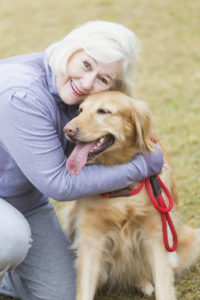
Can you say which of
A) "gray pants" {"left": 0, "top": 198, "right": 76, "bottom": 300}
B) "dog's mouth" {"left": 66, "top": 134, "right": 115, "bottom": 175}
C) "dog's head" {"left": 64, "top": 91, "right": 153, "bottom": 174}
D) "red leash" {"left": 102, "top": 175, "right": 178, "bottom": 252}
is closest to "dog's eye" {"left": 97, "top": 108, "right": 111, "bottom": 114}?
"dog's head" {"left": 64, "top": 91, "right": 153, "bottom": 174}

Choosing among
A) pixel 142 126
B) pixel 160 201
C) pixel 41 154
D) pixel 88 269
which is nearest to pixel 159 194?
pixel 160 201

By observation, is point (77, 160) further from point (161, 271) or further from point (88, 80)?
point (161, 271)

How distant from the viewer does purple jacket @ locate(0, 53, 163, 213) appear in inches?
99.7

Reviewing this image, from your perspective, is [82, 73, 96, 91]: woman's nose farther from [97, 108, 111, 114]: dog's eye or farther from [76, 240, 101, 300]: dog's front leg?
[76, 240, 101, 300]: dog's front leg

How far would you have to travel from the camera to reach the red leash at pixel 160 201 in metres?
2.76

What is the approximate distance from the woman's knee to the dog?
16.0 inches

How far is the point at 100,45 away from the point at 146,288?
1.65 metres

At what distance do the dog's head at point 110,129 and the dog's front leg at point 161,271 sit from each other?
0.60m

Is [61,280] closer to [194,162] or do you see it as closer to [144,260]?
[144,260]

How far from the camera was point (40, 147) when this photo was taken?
255cm

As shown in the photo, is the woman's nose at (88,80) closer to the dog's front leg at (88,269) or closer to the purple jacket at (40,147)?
the purple jacket at (40,147)

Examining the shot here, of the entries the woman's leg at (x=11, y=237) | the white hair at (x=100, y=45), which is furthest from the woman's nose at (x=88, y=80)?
the woman's leg at (x=11, y=237)

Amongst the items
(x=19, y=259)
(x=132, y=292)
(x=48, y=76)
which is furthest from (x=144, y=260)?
(x=48, y=76)

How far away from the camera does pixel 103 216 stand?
110 inches
